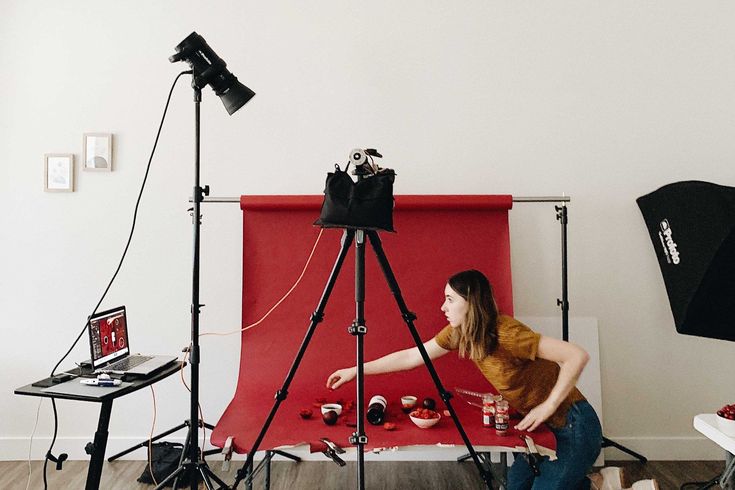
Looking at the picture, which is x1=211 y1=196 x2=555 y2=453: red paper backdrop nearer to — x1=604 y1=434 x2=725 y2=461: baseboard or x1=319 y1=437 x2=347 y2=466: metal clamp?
x1=319 y1=437 x2=347 y2=466: metal clamp

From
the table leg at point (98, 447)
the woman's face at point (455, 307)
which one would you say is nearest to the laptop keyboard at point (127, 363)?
the table leg at point (98, 447)

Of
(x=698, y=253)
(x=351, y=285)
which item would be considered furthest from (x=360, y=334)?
(x=698, y=253)

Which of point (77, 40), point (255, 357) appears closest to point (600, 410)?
point (255, 357)

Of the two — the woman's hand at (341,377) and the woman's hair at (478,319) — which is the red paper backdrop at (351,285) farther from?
the woman's hair at (478,319)

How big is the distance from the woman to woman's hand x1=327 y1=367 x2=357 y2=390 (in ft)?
1.49

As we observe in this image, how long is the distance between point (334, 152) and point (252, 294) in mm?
868

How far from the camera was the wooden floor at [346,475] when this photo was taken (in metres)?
2.58

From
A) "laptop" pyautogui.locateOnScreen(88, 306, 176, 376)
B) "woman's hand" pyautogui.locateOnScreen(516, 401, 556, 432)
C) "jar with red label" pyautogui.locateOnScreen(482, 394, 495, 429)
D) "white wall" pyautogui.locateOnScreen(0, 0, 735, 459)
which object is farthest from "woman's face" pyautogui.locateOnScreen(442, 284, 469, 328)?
"laptop" pyautogui.locateOnScreen(88, 306, 176, 376)

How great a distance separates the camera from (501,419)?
210cm

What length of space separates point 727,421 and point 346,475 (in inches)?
66.2

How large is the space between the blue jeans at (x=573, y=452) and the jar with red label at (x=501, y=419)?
0.69 feet

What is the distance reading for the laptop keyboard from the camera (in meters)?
2.11

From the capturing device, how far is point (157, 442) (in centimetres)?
288

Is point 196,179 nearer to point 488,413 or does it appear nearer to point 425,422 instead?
point 425,422
